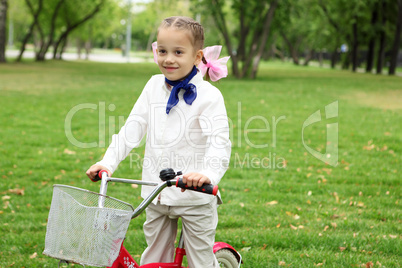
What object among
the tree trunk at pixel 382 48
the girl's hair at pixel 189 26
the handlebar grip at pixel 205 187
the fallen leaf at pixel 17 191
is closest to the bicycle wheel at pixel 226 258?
the handlebar grip at pixel 205 187

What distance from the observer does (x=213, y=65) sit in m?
3.06

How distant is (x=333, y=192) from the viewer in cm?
608

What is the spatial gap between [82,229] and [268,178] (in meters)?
4.87

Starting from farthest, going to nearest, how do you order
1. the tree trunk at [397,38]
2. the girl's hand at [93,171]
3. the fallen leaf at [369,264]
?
the tree trunk at [397,38] < the fallen leaf at [369,264] < the girl's hand at [93,171]

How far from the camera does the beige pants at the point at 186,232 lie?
2.83 metres

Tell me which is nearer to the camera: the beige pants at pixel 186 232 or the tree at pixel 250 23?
the beige pants at pixel 186 232

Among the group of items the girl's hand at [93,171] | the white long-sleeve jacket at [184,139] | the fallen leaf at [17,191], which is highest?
the white long-sleeve jacket at [184,139]

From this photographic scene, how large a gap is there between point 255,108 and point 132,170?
261 inches

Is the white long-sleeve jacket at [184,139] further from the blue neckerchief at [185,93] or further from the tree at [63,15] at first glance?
the tree at [63,15]

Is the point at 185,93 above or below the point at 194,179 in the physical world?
above

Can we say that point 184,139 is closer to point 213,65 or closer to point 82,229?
point 213,65

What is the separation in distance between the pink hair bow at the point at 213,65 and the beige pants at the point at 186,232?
823 mm

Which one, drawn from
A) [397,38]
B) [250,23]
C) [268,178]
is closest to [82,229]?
[268,178]

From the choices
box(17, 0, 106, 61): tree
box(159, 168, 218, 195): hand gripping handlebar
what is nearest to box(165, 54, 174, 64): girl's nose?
box(159, 168, 218, 195): hand gripping handlebar
